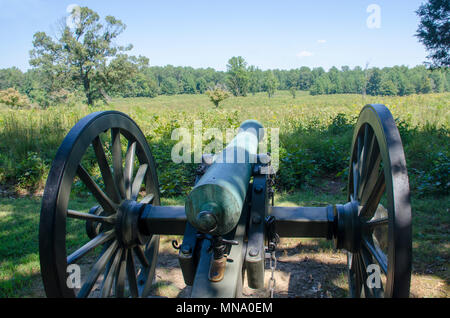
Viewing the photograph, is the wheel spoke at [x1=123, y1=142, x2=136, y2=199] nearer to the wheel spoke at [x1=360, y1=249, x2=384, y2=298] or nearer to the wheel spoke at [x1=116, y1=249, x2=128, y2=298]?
the wheel spoke at [x1=116, y1=249, x2=128, y2=298]

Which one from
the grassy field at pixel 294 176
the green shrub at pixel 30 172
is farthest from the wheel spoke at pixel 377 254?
the green shrub at pixel 30 172

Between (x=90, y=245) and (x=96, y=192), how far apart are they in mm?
326

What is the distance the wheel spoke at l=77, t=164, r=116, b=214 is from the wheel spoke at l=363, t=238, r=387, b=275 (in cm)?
167

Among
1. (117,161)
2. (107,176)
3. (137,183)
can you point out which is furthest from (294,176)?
(107,176)

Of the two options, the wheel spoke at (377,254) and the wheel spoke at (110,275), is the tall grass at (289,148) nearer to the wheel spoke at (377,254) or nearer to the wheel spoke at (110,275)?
the wheel spoke at (110,275)

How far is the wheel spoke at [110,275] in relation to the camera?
6.81 feet

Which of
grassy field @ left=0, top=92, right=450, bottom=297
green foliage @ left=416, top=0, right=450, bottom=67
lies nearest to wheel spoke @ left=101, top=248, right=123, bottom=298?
grassy field @ left=0, top=92, right=450, bottom=297

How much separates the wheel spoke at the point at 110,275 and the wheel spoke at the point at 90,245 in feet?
0.45

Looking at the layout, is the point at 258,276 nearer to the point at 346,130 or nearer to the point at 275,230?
the point at 275,230

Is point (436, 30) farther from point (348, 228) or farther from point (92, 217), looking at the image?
point (92, 217)
